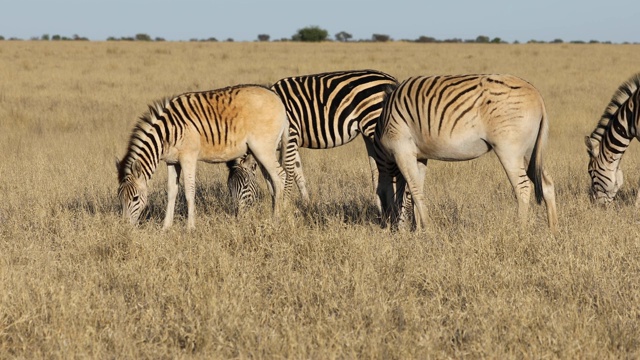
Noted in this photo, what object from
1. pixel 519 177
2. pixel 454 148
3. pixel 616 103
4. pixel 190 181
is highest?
pixel 616 103

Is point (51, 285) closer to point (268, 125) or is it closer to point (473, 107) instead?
point (268, 125)

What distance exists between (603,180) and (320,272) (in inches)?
168

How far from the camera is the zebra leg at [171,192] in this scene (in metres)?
7.61

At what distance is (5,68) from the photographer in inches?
1006

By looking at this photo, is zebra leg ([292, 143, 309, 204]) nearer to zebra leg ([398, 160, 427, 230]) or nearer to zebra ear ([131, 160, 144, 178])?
zebra leg ([398, 160, 427, 230])

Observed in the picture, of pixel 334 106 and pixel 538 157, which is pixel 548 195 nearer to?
pixel 538 157

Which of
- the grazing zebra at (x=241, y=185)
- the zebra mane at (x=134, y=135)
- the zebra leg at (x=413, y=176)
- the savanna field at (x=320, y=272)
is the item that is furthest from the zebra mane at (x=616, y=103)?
the zebra mane at (x=134, y=135)

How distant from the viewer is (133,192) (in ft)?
24.2

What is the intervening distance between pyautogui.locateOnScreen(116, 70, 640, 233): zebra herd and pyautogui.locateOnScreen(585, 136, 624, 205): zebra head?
0.04ft

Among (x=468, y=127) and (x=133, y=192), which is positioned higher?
(x=468, y=127)

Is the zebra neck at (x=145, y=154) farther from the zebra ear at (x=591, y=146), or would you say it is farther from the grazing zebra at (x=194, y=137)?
the zebra ear at (x=591, y=146)

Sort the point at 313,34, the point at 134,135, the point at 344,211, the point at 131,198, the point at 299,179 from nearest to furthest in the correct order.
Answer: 1. the point at 131,198
2. the point at 134,135
3. the point at 344,211
4. the point at 299,179
5. the point at 313,34

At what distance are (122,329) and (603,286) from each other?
3.25 metres

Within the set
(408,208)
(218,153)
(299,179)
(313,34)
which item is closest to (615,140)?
(408,208)
